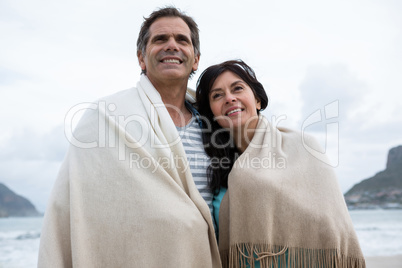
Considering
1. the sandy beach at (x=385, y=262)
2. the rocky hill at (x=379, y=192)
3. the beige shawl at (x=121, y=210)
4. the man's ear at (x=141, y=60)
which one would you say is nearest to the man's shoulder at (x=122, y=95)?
the beige shawl at (x=121, y=210)

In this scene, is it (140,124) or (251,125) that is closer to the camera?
(140,124)

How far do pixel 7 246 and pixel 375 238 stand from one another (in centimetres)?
1301

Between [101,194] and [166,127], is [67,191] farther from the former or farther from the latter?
[166,127]

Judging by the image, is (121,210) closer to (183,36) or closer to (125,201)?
(125,201)

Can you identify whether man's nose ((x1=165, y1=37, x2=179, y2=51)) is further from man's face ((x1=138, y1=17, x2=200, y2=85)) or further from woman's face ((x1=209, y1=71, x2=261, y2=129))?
woman's face ((x1=209, y1=71, x2=261, y2=129))

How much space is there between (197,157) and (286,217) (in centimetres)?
67

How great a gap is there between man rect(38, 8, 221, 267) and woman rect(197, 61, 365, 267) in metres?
0.22

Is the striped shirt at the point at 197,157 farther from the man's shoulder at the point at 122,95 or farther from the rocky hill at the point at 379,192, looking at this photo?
the rocky hill at the point at 379,192

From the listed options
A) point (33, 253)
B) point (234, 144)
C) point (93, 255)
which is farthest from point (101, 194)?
point (33, 253)

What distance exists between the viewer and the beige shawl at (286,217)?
1.93 metres

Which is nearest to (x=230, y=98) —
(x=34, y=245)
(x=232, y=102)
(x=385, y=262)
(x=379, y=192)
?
(x=232, y=102)

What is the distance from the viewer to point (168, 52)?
2.40 metres

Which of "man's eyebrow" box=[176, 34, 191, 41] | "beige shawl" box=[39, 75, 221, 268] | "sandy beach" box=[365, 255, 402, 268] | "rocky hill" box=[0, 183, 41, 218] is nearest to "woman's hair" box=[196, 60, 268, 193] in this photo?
"man's eyebrow" box=[176, 34, 191, 41]

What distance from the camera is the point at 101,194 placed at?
1.81 m
